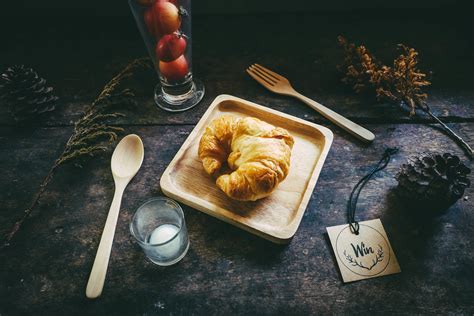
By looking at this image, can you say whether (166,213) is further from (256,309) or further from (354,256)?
(354,256)

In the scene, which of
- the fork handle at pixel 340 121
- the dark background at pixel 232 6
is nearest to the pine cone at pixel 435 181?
the fork handle at pixel 340 121

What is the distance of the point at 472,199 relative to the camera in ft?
4.38

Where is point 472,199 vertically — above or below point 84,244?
above

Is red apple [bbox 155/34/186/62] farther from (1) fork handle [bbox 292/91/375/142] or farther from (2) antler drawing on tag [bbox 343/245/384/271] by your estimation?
(2) antler drawing on tag [bbox 343/245/384/271]

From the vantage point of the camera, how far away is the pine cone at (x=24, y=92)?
4.83 feet

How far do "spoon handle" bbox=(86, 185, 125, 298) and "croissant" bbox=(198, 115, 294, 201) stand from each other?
1.17 ft

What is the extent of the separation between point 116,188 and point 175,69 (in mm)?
527

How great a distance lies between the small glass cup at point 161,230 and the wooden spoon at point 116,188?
10cm

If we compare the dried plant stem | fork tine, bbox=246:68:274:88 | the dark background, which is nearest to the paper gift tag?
the dried plant stem

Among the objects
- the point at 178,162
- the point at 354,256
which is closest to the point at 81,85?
the point at 178,162

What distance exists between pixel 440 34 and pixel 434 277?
124 cm

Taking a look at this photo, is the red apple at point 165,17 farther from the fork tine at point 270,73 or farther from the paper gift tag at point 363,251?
the paper gift tag at point 363,251

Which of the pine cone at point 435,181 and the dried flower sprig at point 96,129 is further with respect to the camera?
the dried flower sprig at point 96,129

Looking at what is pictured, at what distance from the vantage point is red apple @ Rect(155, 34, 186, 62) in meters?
1.39
